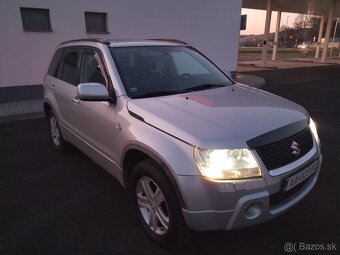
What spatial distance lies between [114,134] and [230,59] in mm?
11101

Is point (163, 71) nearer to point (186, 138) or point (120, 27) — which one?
point (186, 138)

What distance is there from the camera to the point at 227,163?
7.39 ft

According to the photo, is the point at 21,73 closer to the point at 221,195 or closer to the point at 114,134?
the point at 114,134

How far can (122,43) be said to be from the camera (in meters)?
3.66

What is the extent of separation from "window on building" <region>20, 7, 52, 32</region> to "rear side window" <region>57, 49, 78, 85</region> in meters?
5.06

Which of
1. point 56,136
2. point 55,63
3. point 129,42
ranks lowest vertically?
point 56,136

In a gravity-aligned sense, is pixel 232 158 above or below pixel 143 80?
below

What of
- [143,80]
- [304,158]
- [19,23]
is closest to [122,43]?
[143,80]

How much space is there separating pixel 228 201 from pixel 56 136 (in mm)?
3798

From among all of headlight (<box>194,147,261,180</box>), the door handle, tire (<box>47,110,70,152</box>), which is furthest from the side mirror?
tire (<box>47,110,70,152</box>)

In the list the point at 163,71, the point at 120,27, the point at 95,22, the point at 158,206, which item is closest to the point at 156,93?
the point at 163,71

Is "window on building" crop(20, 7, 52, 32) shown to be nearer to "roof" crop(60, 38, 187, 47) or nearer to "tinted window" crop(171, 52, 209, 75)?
"roof" crop(60, 38, 187, 47)

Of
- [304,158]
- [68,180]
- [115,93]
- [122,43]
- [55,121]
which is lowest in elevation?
[68,180]

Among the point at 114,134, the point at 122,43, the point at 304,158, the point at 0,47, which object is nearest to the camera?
the point at 304,158
